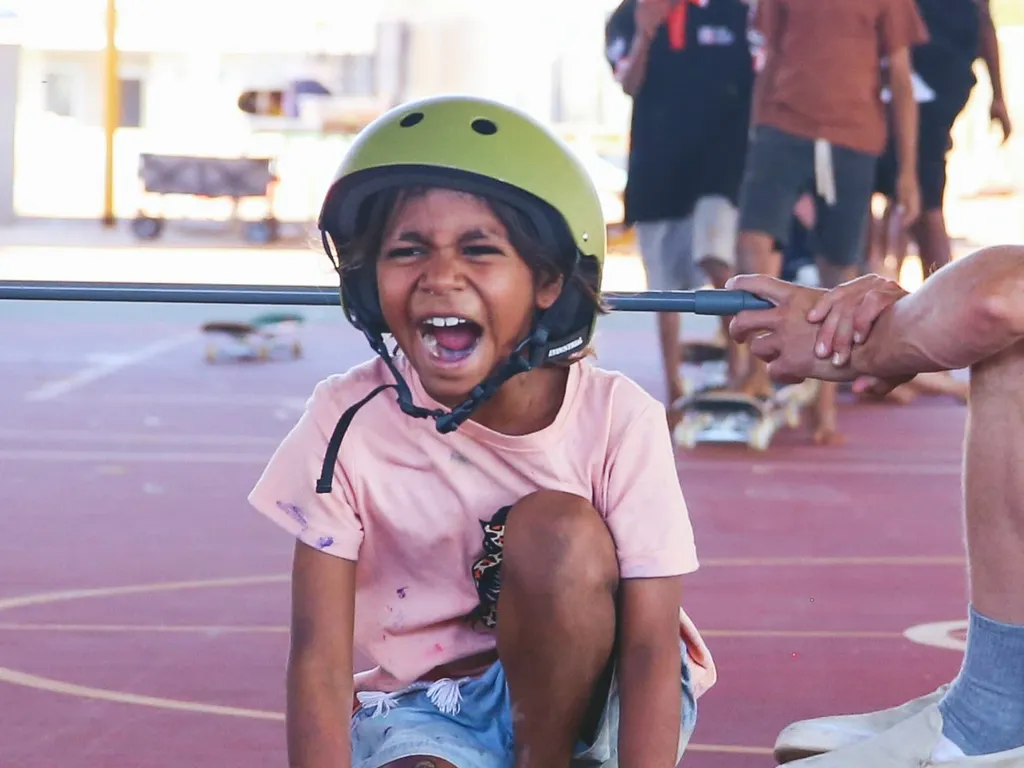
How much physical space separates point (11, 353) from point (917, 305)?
24.0 feet

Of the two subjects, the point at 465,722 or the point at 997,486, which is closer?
the point at 465,722

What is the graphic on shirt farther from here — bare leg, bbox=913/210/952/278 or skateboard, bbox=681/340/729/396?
skateboard, bbox=681/340/729/396

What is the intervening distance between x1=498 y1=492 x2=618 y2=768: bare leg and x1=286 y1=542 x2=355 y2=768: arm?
0.21m

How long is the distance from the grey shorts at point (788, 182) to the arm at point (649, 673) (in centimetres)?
412

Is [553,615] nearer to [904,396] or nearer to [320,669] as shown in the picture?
[320,669]

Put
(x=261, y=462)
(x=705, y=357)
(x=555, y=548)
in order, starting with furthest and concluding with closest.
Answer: (x=705, y=357) < (x=261, y=462) < (x=555, y=548)

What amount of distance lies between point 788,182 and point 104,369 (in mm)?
3708

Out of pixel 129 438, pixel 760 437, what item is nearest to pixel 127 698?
pixel 129 438

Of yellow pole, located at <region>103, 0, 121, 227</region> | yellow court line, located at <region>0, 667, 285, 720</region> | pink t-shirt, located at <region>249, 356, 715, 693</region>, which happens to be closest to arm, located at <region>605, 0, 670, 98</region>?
yellow court line, located at <region>0, 667, 285, 720</region>

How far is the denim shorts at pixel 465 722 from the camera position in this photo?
7.76 ft

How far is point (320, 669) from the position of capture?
2.29 meters

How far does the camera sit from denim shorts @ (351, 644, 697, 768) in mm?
2365

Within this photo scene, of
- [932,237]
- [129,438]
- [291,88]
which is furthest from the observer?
[291,88]

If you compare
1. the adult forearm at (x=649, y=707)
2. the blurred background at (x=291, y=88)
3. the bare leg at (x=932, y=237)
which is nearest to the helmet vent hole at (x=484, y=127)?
the adult forearm at (x=649, y=707)
